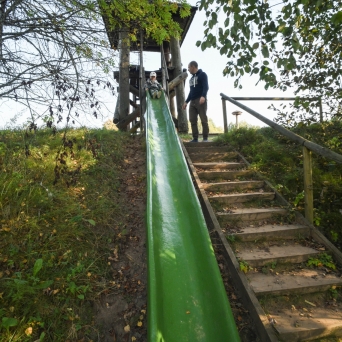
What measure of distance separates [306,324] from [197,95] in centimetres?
465

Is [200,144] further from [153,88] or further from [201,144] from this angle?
[153,88]

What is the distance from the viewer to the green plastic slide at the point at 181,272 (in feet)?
5.79

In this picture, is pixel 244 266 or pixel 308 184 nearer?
pixel 244 266

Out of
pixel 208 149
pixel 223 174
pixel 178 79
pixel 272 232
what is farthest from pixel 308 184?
pixel 178 79

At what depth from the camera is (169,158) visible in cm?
386

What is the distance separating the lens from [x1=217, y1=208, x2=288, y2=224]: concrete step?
3197 millimetres

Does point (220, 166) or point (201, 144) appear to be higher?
point (201, 144)

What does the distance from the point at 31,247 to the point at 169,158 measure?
217 centimetres

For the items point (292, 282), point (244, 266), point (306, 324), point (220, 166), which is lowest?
point (306, 324)

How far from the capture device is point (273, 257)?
2635 millimetres

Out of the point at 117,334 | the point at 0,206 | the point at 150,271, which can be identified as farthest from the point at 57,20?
the point at 117,334

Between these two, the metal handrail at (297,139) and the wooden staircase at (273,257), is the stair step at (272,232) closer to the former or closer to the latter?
the wooden staircase at (273,257)

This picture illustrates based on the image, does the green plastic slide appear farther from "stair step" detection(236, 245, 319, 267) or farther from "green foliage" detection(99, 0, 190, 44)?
"green foliage" detection(99, 0, 190, 44)

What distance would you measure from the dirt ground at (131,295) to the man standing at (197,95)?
2.78 m
